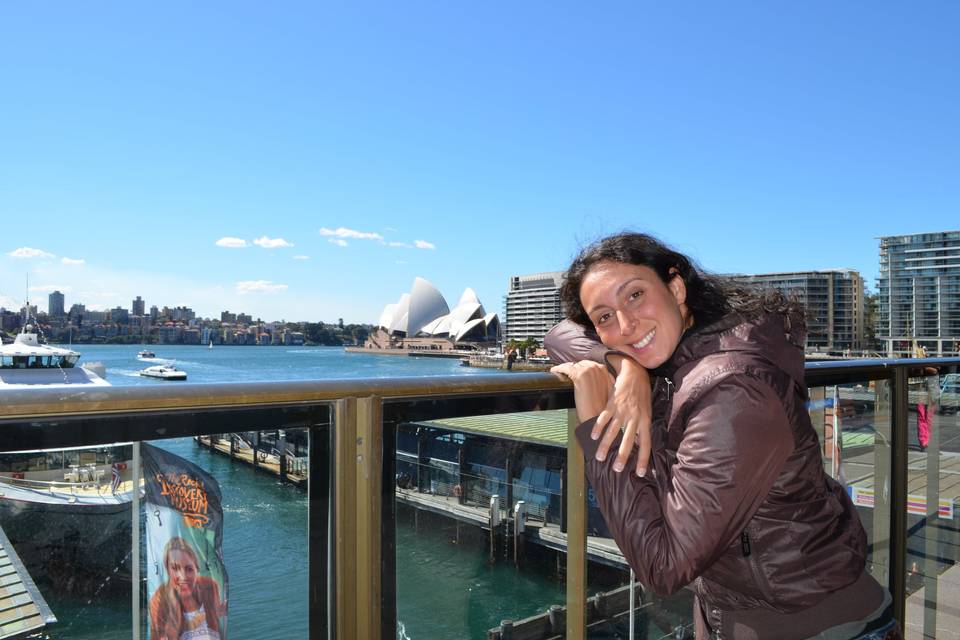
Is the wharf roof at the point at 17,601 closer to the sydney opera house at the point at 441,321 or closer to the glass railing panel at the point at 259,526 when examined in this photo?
the glass railing panel at the point at 259,526

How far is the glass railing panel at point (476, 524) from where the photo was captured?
0.96 meters

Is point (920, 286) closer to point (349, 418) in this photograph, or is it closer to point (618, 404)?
point (618, 404)

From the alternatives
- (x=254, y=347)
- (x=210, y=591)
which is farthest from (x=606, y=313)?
(x=254, y=347)

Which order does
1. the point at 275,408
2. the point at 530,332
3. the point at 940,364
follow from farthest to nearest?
the point at 530,332, the point at 940,364, the point at 275,408

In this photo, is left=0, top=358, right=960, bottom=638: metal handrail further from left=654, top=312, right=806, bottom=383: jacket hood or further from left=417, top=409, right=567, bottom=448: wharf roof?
left=654, top=312, right=806, bottom=383: jacket hood

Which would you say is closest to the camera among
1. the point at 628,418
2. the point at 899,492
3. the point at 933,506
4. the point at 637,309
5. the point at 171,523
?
the point at 171,523

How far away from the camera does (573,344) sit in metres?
1.29

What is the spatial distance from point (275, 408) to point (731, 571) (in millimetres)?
766

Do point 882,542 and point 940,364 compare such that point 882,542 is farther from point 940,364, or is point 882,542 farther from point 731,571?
point 731,571

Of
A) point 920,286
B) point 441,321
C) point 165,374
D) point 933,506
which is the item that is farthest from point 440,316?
point 933,506

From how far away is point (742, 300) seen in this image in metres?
1.15

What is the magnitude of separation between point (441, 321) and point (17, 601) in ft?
224

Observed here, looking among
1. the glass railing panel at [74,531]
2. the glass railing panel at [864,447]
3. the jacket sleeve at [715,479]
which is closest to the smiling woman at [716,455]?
the jacket sleeve at [715,479]

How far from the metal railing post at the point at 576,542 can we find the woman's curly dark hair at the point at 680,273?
12.4 inches
